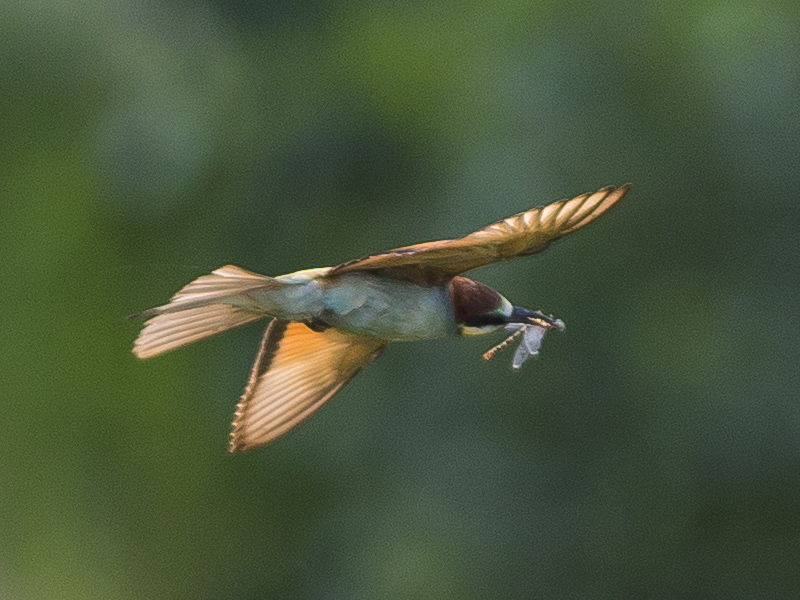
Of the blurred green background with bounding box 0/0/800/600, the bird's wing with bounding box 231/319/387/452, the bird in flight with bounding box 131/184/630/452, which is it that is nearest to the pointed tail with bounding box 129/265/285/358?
the bird in flight with bounding box 131/184/630/452

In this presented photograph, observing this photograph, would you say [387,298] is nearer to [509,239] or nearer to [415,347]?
[509,239]

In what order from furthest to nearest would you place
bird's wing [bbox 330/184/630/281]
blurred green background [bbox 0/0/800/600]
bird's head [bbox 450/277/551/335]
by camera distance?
blurred green background [bbox 0/0/800/600] → bird's head [bbox 450/277/551/335] → bird's wing [bbox 330/184/630/281]

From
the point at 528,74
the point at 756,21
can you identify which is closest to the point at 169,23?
the point at 528,74

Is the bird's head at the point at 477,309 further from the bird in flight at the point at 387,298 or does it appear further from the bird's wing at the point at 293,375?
the bird's wing at the point at 293,375

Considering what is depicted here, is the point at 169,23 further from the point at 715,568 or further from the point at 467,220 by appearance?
the point at 715,568

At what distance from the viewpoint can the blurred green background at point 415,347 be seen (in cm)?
310

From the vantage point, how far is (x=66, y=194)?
317 cm

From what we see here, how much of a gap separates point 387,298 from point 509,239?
15 centimetres

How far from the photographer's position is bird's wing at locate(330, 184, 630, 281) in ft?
3.78

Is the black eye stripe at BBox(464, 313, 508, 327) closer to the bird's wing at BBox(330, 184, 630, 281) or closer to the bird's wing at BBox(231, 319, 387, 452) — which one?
the bird's wing at BBox(330, 184, 630, 281)

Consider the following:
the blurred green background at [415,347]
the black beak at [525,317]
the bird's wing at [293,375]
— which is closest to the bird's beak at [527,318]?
the black beak at [525,317]

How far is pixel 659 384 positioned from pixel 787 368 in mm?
271

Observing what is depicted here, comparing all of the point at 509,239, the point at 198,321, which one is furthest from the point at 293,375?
the point at 509,239

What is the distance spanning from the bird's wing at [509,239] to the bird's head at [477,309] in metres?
0.05
